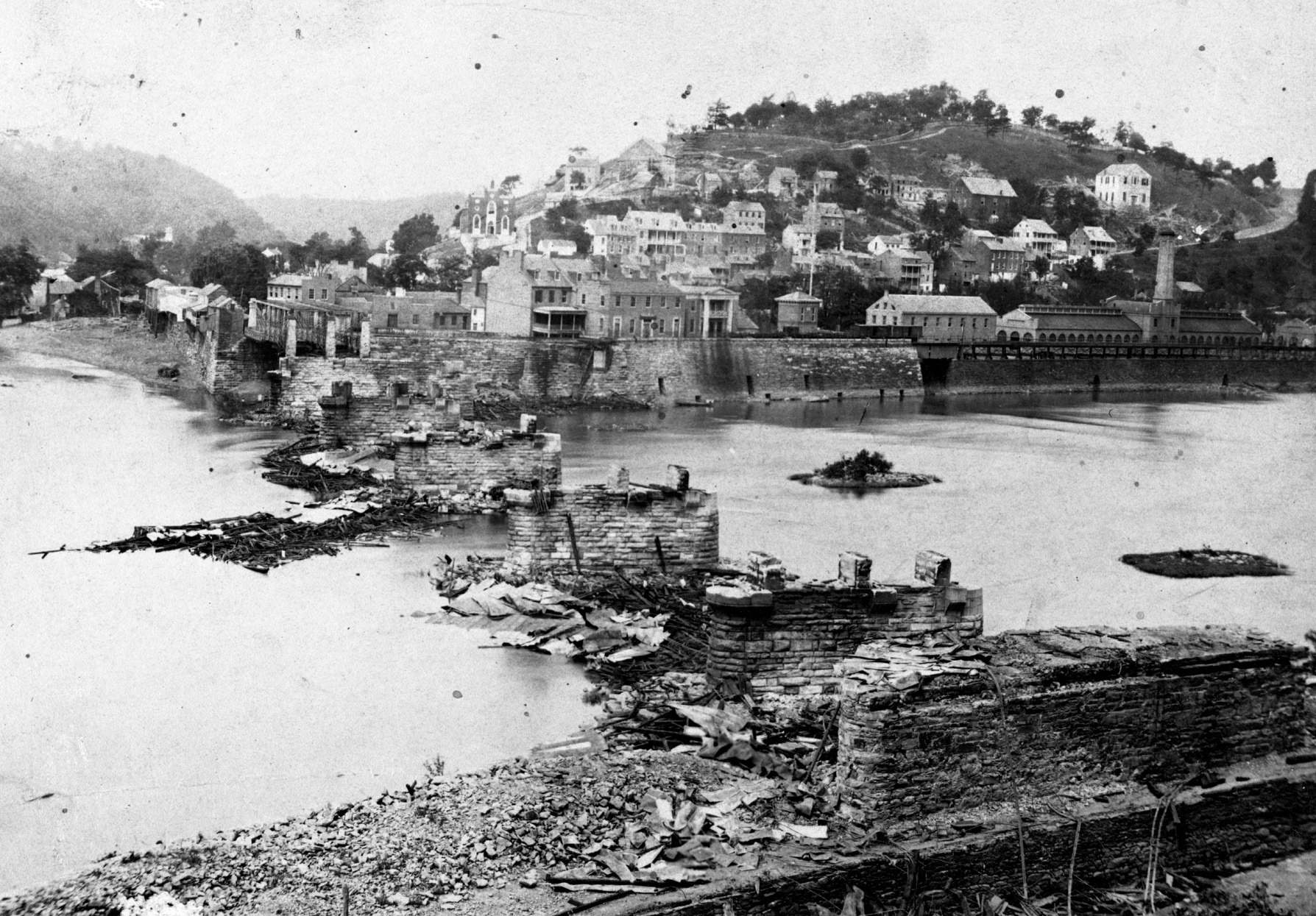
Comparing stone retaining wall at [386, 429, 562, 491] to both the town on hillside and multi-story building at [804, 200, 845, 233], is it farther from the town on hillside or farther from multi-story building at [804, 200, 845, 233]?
multi-story building at [804, 200, 845, 233]

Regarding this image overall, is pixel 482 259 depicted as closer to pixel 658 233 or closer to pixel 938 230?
pixel 658 233

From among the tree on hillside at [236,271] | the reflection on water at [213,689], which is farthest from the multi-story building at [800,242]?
the reflection on water at [213,689]

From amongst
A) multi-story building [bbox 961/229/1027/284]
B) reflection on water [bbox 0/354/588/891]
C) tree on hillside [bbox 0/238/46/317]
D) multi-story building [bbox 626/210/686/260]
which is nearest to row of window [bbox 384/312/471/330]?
tree on hillside [bbox 0/238/46/317]

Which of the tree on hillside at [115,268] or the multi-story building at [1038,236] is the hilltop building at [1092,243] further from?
the tree on hillside at [115,268]

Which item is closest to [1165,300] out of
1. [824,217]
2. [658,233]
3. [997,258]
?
[997,258]

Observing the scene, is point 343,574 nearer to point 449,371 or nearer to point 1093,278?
point 449,371

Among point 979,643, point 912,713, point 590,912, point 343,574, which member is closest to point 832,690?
point 979,643
